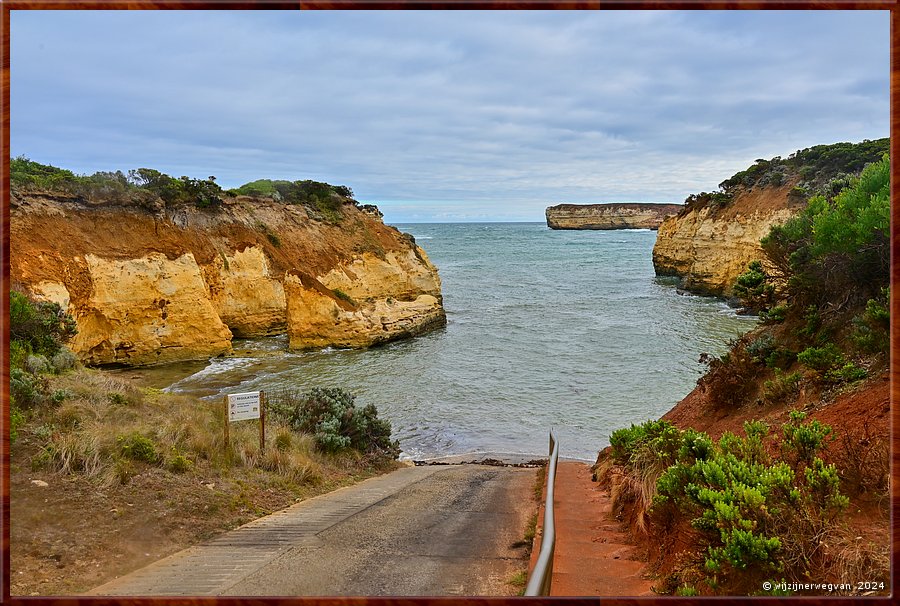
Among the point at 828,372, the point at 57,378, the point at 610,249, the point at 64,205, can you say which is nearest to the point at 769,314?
the point at 828,372

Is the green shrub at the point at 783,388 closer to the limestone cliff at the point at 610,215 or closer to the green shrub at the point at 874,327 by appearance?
the green shrub at the point at 874,327

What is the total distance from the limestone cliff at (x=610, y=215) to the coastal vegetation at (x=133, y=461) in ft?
417

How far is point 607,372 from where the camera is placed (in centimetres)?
1841

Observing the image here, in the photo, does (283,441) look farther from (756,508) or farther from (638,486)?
(756,508)

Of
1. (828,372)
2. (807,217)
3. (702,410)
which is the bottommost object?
(702,410)

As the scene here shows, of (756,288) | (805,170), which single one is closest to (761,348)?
(756,288)

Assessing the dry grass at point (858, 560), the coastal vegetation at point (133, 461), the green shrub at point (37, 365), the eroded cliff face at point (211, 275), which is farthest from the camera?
the eroded cliff face at point (211, 275)

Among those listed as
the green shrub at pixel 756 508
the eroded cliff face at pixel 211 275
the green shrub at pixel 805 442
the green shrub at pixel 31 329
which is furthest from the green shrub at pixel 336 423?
the eroded cliff face at pixel 211 275

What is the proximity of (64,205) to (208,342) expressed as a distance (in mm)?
6108

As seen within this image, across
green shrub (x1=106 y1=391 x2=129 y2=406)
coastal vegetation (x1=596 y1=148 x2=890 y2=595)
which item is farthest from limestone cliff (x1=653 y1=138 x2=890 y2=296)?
green shrub (x1=106 y1=391 x2=129 y2=406)

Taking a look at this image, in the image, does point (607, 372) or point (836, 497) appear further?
point (607, 372)

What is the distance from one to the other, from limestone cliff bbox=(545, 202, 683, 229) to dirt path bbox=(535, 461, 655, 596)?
12884cm

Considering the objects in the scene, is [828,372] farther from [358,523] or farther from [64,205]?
[64,205]

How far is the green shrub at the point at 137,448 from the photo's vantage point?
6656 mm
